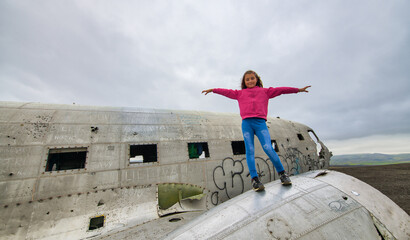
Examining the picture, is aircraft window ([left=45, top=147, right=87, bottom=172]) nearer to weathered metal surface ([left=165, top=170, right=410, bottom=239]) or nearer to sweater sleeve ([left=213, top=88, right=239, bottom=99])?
sweater sleeve ([left=213, top=88, right=239, bottom=99])

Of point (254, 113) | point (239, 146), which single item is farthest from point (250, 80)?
point (239, 146)

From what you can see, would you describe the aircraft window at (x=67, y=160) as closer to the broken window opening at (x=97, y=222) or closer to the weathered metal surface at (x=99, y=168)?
the weathered metal surface at (x=99, y=168)

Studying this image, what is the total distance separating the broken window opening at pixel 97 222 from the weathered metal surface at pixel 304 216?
2913 millimetres

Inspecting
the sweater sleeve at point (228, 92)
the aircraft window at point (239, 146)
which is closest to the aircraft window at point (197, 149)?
the aircraft window at point (239, 146)

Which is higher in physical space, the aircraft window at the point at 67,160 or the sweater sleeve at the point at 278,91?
the sweater sleeve at the point at 278,91

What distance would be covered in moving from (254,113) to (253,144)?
71 cm

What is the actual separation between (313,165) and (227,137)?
6.42 metres

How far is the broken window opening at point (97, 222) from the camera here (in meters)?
4.41

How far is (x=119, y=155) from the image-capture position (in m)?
5.50

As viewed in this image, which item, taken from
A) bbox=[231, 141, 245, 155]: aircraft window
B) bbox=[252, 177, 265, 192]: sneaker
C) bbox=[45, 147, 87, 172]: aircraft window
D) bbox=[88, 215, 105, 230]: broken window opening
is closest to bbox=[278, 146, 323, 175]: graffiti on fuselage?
bbox=[231, 141, 245, 155]: aircraft window

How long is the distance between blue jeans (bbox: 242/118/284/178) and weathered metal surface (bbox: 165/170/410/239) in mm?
469

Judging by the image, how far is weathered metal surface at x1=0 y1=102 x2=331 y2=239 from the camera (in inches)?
166

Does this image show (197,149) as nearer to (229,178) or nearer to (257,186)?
(229,178)

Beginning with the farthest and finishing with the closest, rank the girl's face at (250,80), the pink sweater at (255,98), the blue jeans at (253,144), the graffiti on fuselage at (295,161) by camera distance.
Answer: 1. the graffiti on fuselage at (295,161)
2. the girl's face at (250,80)
3. the pink sweater at (255,98)
4. the blue jeans at (253,144)
